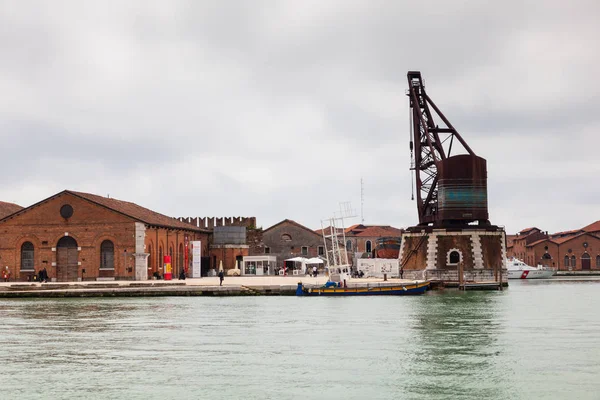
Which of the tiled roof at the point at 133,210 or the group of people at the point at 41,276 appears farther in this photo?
the tiled roof at the point at 133,210

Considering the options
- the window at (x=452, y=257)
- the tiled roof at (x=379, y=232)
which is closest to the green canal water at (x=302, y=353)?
the window at (x=452, y=257)

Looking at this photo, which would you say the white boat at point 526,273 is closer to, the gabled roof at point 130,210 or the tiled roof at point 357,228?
the tiled roof at point 357,228

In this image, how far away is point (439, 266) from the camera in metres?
68.1

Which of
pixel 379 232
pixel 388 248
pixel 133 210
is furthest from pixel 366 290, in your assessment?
pixel 379 232

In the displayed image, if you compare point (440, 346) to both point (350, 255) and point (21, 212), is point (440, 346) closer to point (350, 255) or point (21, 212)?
point (21, 212)

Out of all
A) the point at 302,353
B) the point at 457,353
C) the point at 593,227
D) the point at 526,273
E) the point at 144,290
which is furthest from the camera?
the point at 593,227

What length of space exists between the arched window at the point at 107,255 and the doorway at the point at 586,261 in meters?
91.1

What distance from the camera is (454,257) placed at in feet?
224

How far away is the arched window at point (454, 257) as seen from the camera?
68188mm

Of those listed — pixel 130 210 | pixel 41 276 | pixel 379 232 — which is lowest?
pixel 41 276

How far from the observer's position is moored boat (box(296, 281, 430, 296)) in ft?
171

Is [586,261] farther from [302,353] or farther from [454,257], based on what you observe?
[302,353]

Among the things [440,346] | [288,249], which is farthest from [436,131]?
[440,346]

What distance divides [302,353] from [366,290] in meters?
28.3
